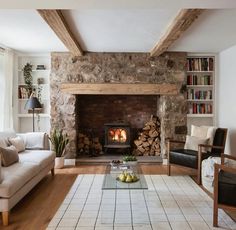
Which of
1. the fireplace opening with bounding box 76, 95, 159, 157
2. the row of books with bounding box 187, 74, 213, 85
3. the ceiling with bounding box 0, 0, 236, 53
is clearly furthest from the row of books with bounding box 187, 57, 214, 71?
the fireplace opening with bounding box 76, 95, 159, 157

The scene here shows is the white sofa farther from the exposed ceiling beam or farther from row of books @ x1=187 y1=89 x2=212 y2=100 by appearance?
row of books @ x1=187 y1=89 x2=212 y2=100

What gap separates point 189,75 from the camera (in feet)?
20.4

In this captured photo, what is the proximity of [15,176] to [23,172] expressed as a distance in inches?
9.5

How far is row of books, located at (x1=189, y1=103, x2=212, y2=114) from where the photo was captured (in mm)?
6242

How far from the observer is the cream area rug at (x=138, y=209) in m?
2.97

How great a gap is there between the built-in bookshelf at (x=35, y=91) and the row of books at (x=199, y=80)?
3.13 meters

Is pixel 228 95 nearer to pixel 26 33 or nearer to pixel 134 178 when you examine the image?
pixel 134 178

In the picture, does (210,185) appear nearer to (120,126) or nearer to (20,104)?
(120,126)

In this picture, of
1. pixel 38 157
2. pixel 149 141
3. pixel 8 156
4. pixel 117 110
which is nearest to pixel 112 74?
pixel 117 110

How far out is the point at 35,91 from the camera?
627 cm

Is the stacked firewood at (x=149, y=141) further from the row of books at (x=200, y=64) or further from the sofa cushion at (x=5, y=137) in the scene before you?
the sofa cushion at (x=5, y=137)

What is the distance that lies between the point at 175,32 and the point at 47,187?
3.01 meters

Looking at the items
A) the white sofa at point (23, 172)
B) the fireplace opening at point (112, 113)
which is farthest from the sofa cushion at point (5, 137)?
the fireplace opening at point (112, 113)

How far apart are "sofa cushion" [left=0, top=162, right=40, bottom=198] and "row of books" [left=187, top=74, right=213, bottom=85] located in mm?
3812
